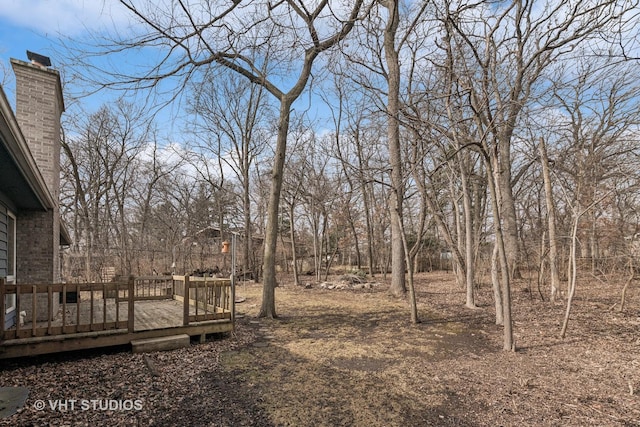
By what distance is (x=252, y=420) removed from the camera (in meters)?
3.06

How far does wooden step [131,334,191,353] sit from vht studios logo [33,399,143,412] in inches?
64.7

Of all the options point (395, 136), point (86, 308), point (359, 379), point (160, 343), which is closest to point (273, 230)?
point (160, 343)

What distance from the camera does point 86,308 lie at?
24.6ft

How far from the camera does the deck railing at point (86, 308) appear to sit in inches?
169

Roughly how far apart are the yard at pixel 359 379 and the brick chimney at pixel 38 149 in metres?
2.49

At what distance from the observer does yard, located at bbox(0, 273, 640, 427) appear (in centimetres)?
311

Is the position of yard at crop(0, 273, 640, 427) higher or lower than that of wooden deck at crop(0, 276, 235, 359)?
lower

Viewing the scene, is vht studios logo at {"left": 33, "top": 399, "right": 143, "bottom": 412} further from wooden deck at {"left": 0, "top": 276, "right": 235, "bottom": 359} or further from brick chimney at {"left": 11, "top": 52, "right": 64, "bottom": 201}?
brick chimney at {"left": 11, "top": 52, "right": 64, "bottom": 201}

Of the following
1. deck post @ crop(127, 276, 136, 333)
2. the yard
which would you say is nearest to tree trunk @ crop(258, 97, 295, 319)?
the yard

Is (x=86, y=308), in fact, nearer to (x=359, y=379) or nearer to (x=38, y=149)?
(x=38, y=149)

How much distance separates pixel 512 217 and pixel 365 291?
18.7ft

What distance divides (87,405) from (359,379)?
283cm

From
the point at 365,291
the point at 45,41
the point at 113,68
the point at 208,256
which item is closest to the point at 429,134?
the point at 113,68

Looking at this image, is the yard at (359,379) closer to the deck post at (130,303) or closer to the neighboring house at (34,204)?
the deck post at (130,303)
